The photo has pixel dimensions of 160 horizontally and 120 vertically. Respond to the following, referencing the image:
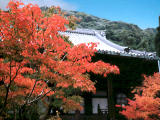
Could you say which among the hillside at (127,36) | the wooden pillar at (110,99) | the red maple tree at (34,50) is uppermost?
the hillside at (127,36)

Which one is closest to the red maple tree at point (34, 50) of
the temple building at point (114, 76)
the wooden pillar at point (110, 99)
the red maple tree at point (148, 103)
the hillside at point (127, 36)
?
the red maple tree at point (148, 103)

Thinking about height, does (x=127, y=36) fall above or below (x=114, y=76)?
above

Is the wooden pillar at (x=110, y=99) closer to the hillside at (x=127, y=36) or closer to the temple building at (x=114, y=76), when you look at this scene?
the temple building at (x=114, y=76)

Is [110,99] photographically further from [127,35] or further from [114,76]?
[127,35]

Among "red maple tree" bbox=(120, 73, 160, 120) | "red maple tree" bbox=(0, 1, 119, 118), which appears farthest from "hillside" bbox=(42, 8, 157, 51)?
"red maple tree" bbox=(0, 1, 119, 118)

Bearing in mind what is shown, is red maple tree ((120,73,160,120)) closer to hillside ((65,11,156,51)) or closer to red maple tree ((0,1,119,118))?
red maple tree ((0,1,119,118))

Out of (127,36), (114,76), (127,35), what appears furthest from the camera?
(127,35)

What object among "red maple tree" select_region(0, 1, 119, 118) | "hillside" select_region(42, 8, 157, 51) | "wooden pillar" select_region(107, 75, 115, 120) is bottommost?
"wooden pillar" select_region(107, 75, 115, 120)

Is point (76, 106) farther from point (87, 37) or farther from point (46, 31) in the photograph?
point (87, 37)

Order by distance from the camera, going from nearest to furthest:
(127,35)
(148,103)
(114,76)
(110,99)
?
(148,103) < (110,99) < (114,76) < (127,35)

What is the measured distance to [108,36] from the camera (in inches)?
1720

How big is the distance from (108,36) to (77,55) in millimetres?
38862

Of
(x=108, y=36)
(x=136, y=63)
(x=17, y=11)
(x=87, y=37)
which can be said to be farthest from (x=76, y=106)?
(x=108, y=36)

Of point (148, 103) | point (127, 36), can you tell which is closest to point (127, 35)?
point (127, 36)
